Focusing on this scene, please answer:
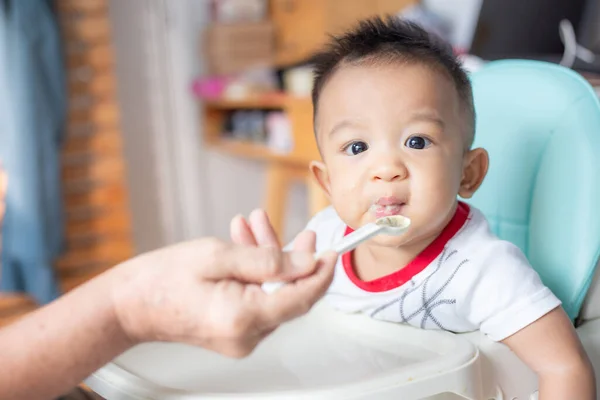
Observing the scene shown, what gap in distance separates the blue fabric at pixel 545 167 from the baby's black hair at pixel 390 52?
4.4 inches

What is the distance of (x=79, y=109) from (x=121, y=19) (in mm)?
368

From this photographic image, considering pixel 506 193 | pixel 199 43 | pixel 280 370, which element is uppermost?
pixel 199 43

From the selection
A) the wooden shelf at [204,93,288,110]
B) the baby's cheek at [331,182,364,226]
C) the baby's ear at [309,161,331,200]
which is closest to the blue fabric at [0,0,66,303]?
the wooden shelf at [204,93,288,110]

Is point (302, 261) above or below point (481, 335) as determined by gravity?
above

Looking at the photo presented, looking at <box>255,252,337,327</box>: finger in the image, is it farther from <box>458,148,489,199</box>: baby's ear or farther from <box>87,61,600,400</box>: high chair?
<box>458,148,489,199</box>: baby's ear

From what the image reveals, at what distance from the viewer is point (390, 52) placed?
0.68 metres

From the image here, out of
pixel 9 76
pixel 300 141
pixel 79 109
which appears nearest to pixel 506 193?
pixel 300 141

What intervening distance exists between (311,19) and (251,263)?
182 cm

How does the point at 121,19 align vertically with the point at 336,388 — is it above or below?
above

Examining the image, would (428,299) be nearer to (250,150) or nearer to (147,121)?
(250,150)

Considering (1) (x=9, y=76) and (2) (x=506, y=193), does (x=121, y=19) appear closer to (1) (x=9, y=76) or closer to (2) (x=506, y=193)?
(1) (x=9, y=76)

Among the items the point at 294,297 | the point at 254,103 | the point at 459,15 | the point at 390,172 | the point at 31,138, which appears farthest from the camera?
the point at 254,103

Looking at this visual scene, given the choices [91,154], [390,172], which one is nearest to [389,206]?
[390,172]

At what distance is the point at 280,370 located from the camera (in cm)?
65
